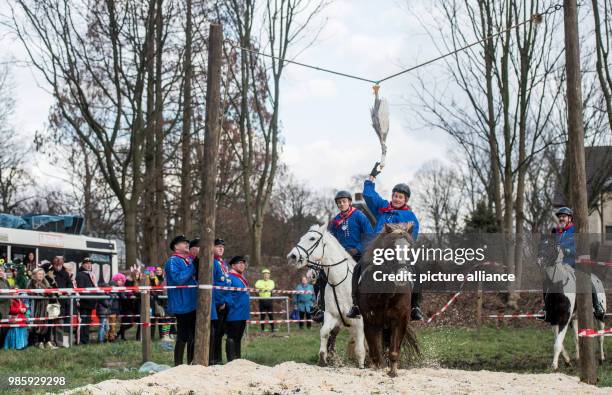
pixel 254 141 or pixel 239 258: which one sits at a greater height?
pixel 254 141

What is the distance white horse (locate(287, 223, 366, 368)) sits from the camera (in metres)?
11.7

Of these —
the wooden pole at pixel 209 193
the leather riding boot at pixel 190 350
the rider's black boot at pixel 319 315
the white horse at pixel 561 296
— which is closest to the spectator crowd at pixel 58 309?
the leather riding boot at pixel 190 350

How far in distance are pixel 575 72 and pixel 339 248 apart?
4125mm

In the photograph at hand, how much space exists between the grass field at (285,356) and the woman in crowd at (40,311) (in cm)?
76

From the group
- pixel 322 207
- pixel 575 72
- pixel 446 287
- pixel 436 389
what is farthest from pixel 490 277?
pixel 322 207

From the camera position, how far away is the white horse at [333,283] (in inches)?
459

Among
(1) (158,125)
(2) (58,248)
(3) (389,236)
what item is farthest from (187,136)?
(3) (389,236)

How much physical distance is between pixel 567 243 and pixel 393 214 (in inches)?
132

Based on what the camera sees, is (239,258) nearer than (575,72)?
No

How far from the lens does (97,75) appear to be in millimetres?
26562

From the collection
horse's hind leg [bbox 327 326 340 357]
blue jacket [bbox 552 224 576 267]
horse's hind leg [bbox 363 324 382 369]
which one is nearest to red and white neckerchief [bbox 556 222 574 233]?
blue jacket [bbox 552 224 576 267]

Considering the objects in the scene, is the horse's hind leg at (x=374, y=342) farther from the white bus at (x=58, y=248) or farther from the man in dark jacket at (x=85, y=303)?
the white bus at (x=58, y=248)

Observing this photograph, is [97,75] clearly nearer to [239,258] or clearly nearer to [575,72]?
[239,258]

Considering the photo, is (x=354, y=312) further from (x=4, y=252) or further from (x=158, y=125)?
(x=158, y=125)
